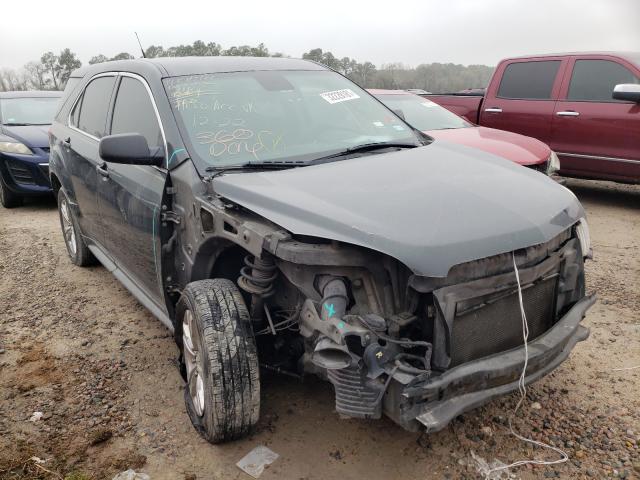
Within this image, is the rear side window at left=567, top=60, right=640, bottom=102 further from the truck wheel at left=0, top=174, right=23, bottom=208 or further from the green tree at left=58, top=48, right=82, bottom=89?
the green tree at left=58, top=48, right=82, bottom=89

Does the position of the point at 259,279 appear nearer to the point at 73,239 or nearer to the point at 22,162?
the point at 73,239

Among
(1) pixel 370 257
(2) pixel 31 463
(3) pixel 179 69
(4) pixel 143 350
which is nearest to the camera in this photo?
(1) pixel 370 257

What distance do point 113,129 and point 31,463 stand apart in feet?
7.05

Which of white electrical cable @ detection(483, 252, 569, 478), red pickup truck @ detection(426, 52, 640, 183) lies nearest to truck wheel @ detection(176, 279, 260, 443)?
white electrical cable @ detection(483, 252, 569, 478)

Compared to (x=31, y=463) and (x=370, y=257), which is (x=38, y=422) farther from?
(x=370, y=257)

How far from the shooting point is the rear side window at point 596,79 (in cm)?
666

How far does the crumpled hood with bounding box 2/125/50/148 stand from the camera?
25.4 feet

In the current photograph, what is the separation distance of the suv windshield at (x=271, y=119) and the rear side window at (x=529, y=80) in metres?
4.41

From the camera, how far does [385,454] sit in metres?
2.63

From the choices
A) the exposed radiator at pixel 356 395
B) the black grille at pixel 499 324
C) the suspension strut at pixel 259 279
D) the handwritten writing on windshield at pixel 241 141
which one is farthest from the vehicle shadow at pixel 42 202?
the black grille at pixel 499 324

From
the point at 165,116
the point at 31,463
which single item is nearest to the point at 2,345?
the point at 31,463

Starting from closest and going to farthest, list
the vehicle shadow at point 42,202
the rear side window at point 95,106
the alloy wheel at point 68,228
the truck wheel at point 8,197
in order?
the rear side window at point 95,106 < the alloy wheel at point 68,228 < the truck wheel at point 8,197 < the vehicle shadow at point 42,202

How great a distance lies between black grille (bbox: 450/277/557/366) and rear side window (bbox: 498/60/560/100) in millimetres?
5439

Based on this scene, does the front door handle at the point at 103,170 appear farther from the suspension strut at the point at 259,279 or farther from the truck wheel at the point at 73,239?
the suspension strut at the point at 259,279
